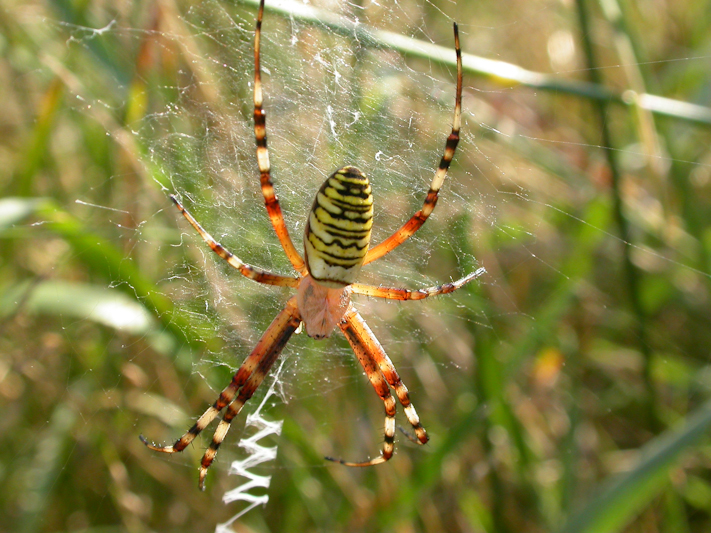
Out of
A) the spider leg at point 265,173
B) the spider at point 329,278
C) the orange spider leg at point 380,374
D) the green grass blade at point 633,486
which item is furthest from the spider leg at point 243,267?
the green grass blade at point 633,486

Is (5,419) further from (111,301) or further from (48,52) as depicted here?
(48,52)

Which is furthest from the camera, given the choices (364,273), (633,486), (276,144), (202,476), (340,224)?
(364,273)

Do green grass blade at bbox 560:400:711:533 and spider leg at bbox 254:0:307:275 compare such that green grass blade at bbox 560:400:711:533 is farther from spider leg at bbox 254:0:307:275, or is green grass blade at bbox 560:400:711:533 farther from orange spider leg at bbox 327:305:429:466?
spider leg at bbox 254:0:307:275

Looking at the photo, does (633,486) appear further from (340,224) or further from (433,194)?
(340,224)

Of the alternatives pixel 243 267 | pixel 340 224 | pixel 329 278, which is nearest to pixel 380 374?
pixel 329 278

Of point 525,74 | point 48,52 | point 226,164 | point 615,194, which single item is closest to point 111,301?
point 226,164

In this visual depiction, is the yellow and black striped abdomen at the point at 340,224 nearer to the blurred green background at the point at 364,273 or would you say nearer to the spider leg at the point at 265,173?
the spider leg at the point at 265,173
